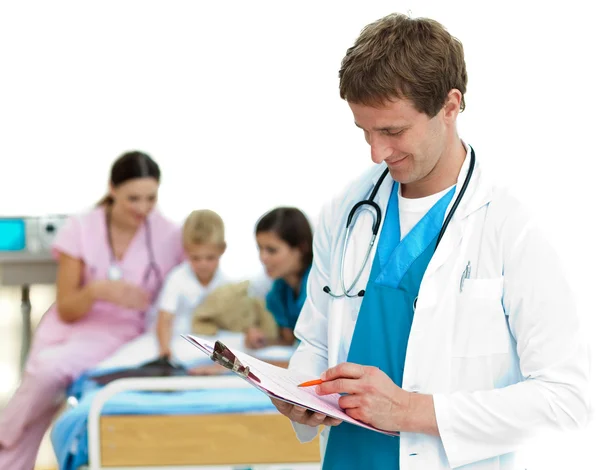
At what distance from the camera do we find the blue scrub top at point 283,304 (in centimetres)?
294

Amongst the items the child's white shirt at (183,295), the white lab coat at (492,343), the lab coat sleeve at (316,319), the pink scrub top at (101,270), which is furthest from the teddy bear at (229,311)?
the white lab coat at (492,343)

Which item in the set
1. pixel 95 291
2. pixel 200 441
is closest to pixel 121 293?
pixel 95 291

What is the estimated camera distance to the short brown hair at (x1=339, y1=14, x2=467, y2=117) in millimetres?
1126

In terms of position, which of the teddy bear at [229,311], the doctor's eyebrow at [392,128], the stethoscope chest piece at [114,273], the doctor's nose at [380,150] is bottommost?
the teddy bear at [229,311]

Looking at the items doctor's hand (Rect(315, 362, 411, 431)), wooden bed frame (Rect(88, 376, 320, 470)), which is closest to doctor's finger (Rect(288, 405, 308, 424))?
doctor's hand (Rect(315, 362, 411, 431))

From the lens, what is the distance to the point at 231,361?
3.73ft

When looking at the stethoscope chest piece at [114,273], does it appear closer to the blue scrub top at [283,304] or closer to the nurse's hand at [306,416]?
the blue scrub top at [283,304]

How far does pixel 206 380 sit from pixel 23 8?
207 cm

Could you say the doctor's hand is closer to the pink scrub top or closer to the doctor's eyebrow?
the doctor's eyebrow

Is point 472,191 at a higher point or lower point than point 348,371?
higher

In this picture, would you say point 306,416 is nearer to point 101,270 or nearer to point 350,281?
point 350,281

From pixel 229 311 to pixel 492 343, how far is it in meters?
2.02

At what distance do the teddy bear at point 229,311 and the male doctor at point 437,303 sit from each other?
176 cm

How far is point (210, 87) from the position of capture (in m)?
3.67
